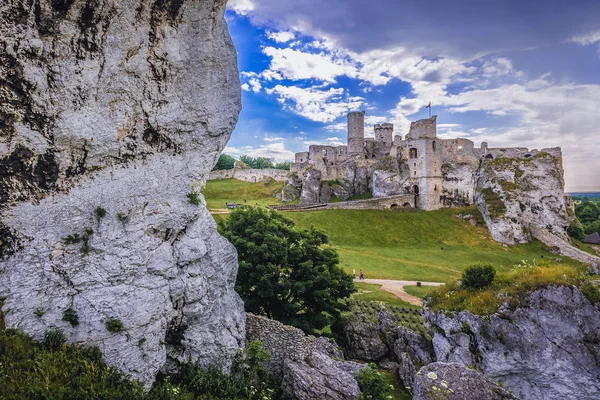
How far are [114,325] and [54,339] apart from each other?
4.21ft

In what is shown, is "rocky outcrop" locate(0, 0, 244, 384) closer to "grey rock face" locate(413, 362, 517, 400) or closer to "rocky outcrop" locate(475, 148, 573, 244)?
"grey rock face" locate(413, 362, 517, 400)

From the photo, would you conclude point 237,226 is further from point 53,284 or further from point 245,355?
point 53,284

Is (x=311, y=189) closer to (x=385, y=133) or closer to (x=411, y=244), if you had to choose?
(x=411, y=244)

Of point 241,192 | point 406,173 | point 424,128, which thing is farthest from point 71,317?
point 424,128

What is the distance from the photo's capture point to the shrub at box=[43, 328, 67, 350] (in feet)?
26.2

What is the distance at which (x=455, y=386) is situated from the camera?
9.89m

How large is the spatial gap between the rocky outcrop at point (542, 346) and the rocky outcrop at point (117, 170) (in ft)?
35.7

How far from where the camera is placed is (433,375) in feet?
32.3

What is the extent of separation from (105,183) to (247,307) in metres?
11.6

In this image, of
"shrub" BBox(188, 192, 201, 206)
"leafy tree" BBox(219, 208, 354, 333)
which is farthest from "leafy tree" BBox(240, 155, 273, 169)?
"shrub" BBox(188, 192, 201, 206)

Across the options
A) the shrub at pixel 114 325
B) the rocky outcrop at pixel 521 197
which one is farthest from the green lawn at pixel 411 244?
the shrub at pixel 114 325

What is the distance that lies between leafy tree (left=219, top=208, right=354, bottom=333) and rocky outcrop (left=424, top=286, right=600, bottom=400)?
7.51 metres

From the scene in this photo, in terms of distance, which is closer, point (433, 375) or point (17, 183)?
point (17, 183)

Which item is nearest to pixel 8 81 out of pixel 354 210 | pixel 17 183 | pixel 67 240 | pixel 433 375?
pixel 17 183
